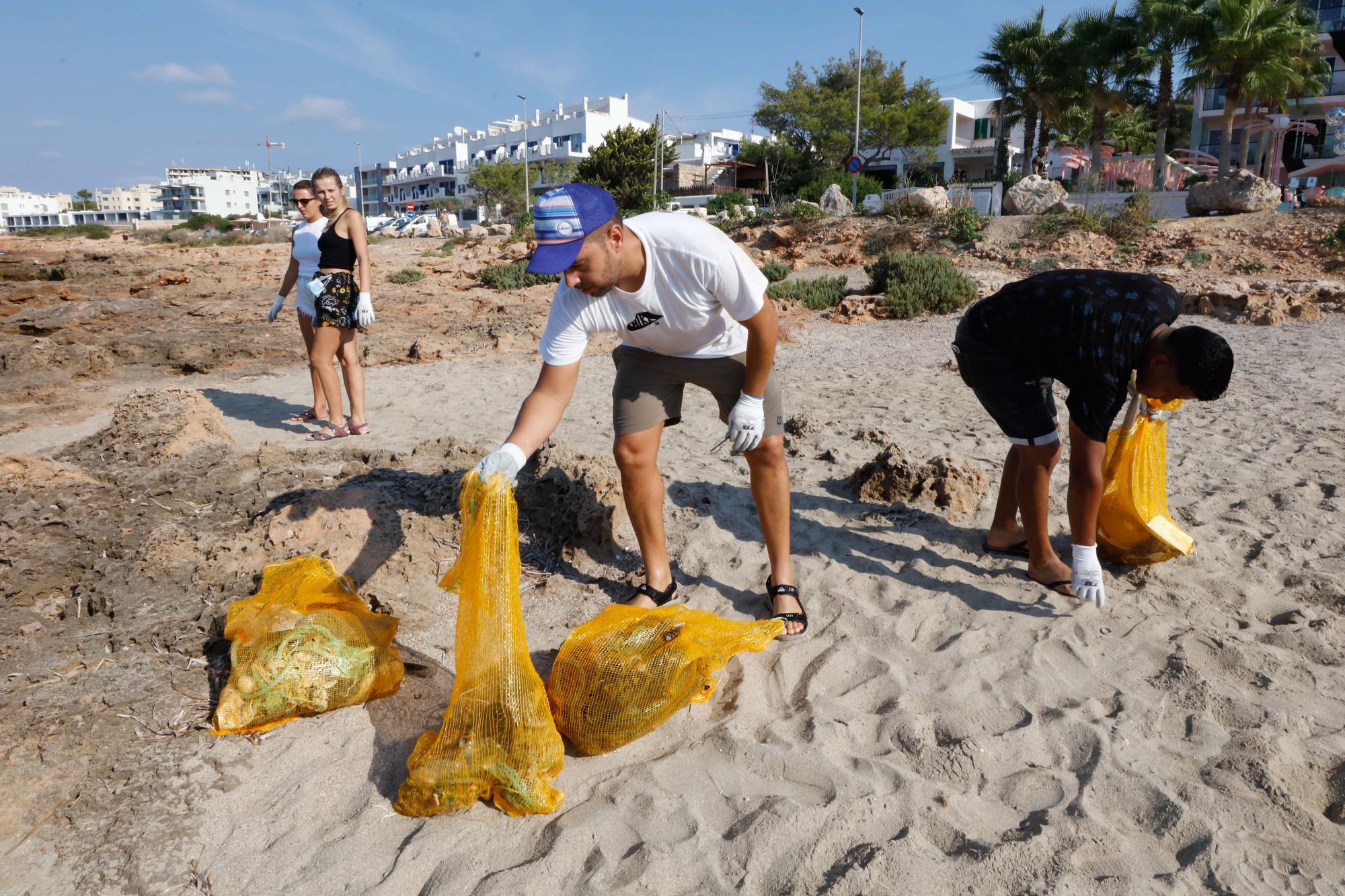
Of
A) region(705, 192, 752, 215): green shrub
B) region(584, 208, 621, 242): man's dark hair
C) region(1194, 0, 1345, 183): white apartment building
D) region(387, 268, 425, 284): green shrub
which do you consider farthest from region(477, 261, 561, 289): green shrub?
region(1194, 0, 1345, 183): white apartment building

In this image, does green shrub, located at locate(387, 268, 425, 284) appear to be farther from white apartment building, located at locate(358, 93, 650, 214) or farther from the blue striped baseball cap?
white apartment building, located at locate(358, 93, 650, 214)

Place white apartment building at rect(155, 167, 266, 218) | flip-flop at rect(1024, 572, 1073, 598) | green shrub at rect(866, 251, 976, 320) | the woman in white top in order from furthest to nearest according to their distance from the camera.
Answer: white apartment building at rect(155, 167, 266, 218) → green shrub at rect(866, 251, 976, 320) → the woman in white top → flip-flop at rect(1024, 572, 1073, 598)

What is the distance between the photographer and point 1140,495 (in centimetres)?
300

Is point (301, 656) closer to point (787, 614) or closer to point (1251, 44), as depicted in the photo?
point (787, 614)

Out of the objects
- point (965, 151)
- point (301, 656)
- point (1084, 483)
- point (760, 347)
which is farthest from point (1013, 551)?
point (965, 151)

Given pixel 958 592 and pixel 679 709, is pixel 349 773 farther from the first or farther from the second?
pixel 958 592

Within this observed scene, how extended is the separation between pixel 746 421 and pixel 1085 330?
111 centimetres

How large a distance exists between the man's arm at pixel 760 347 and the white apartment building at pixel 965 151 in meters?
42.8

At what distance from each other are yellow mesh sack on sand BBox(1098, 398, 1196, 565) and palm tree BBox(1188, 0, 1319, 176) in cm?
2068

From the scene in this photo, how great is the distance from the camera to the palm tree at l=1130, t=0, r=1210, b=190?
20.9 m

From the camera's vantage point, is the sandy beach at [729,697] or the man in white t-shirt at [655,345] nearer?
the sandy beach at [729,697]

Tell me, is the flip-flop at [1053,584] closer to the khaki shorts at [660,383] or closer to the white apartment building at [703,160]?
the khaki shorts at [660,383]

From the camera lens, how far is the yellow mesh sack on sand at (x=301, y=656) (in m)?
2.30

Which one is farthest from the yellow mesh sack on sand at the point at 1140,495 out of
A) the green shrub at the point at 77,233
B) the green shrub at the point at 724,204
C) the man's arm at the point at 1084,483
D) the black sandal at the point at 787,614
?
the green shrub at the point at 77,233
